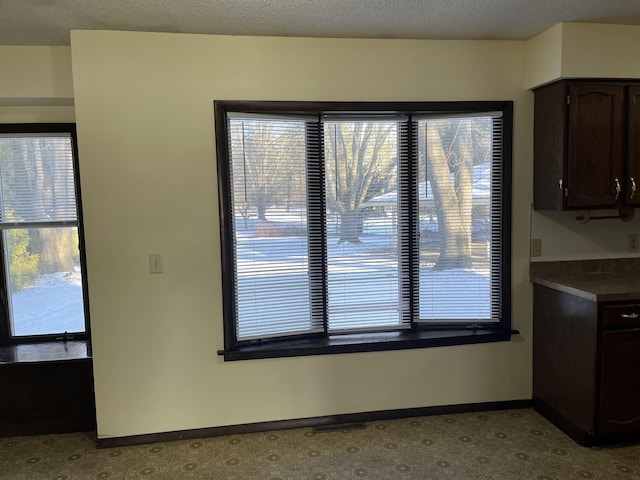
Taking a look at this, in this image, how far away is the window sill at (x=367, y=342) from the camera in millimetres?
2715

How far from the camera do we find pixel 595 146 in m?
2.62

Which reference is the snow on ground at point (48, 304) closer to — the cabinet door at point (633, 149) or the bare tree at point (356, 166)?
the bare tree at point (356, 166)

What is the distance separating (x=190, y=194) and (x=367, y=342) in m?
1.43

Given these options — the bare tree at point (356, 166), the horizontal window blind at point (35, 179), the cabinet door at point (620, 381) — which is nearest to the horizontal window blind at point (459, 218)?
the bare tree at point (356, 166)

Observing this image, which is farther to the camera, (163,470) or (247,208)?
(247,208)

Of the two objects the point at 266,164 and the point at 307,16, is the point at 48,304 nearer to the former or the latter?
the point at 266,164

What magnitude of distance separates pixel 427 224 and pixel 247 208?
117cm

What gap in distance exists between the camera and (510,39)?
277cm

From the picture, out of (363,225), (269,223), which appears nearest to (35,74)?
(269,223)

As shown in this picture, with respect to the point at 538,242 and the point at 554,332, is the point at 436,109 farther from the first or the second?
the point at 554,332

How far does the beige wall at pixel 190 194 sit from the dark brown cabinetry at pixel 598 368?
0.76 metres

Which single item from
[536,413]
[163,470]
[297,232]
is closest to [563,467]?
[536,413]

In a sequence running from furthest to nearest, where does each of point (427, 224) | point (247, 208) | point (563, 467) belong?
point (427, 224) < point (247, 208) < point (563, 467)

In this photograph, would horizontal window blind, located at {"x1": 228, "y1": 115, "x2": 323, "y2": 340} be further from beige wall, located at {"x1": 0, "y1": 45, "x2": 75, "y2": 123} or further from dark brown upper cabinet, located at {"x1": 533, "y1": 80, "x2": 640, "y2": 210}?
dark brown upper cabinet, located at {"x1": 533, "y1": 80, "x2": 640, "y2": 210}
